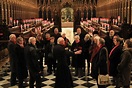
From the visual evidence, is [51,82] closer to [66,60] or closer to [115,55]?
[66,60]

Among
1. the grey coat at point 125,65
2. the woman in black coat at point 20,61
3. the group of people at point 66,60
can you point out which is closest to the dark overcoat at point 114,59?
the group of people at point 66,60

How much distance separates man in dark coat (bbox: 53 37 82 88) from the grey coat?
1.40 meters

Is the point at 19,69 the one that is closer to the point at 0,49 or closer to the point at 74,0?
the point at 0,49

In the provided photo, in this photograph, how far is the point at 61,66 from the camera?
641 centimetres

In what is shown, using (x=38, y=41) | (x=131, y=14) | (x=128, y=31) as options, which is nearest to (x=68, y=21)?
(x=131, y=14)

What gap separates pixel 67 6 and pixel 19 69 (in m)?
32.0

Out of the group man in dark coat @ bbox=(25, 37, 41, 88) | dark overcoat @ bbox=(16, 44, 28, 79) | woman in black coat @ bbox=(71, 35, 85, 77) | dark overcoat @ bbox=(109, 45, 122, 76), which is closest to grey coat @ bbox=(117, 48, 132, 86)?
dark overcoat @ bbox=(109, 45, 122, 76)

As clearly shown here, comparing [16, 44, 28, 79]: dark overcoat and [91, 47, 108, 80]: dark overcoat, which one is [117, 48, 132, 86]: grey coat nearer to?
[91, 47, 108, 80]: dark overcoat

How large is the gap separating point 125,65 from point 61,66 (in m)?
1.66

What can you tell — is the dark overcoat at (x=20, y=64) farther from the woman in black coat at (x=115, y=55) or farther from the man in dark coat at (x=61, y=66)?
the woman in black coat at (x=115, y=55)

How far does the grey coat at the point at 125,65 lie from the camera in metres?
6.10

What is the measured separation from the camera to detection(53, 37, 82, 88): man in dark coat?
631cm

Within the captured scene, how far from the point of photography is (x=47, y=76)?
9.54 metres

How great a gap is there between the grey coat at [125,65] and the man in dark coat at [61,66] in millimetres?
1401
